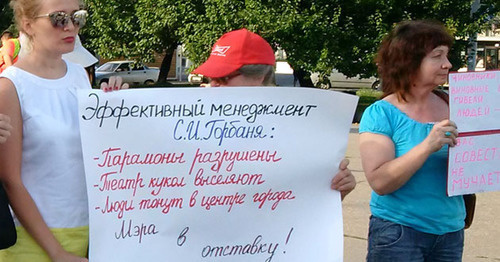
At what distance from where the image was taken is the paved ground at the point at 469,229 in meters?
5.52

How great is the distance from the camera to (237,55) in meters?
2.50

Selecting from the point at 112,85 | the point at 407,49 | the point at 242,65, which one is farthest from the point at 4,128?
the point at 407,49

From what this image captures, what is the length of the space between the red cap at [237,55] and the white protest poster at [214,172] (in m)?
0.17

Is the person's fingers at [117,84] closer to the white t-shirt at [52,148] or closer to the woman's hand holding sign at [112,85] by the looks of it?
the woman's hand holding sign at [112,85]

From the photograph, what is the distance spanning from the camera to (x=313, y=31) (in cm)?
1638

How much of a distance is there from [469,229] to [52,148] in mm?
4907

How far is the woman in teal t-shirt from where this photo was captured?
2832mm

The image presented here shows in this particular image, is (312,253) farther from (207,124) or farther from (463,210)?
(463,210)

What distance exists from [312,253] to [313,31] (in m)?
14.3

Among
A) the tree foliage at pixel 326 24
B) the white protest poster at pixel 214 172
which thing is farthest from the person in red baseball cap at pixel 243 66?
the tree foliage at pixel 326 24

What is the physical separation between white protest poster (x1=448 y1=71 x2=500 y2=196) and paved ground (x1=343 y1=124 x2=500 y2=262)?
2.53 metres

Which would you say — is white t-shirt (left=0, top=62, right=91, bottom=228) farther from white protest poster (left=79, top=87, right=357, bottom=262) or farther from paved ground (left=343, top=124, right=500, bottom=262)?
paved ground (left=343, top=124, right=500, bottom=262)

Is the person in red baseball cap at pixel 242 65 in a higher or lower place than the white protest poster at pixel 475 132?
higher

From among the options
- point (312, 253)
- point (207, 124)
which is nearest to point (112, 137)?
point (207, 124)
